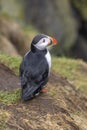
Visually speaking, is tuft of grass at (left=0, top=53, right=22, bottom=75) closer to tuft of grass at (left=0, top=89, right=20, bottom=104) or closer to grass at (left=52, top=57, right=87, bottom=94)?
tuft of grass at (left=0, top=89, right=20, bottom=104)

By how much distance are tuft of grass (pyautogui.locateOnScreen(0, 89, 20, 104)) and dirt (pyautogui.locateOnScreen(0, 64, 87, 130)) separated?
0.08 m

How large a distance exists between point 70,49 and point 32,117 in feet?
49.6

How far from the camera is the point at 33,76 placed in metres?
7.66

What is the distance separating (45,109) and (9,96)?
60 centimetres

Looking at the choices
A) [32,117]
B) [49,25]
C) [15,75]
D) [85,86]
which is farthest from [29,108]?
[49,25]

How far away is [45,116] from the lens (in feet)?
24.5

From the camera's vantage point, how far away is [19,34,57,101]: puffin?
25.1 feet

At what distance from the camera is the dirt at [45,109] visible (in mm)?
7188

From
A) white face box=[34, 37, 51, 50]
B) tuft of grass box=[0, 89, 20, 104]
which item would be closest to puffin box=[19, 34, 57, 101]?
white face box=[34, 37, 51, 50]

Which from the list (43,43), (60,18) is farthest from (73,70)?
(60,18)

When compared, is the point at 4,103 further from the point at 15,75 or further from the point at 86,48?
the point at 86,48

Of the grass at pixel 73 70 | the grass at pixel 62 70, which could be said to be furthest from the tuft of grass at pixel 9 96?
the grass at pixel 73 70

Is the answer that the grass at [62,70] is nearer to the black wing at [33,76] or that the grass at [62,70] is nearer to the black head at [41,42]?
the black wing at [33,76]

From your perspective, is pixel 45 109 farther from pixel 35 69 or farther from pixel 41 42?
pixel 41 42
